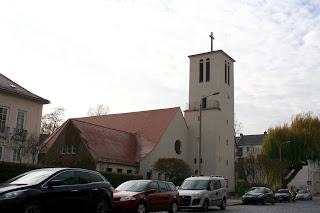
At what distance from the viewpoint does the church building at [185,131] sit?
3869 centimetres

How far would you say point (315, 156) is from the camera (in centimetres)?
4991

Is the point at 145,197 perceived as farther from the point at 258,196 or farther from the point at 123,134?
the point at 123,134

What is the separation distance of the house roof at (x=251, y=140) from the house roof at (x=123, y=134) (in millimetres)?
45422

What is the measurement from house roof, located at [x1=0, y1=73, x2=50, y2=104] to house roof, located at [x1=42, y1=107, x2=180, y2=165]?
269 inches

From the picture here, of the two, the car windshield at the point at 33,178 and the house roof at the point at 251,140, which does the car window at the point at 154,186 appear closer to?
the car windshield at the point at 33,178

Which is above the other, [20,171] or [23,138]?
[23,138]

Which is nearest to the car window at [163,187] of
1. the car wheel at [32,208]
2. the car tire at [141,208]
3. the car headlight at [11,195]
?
the car tire at [141,208]

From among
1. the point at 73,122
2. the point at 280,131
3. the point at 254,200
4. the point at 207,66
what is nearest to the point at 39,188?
the point at 254,200

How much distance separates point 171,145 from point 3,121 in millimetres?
21999

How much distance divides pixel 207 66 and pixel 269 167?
15.3 meters

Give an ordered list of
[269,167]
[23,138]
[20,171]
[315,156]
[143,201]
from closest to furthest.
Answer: [143,201] → [20,171] → [23,138] → [269,167] → [315,156]

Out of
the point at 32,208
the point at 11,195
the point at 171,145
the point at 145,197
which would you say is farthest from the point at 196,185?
the point at 171,145

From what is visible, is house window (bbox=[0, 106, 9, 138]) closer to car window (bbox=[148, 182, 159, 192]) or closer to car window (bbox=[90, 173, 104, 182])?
car window (bbox=[148, 182, 159, 192])

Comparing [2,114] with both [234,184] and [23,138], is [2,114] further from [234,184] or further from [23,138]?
[234,184]
